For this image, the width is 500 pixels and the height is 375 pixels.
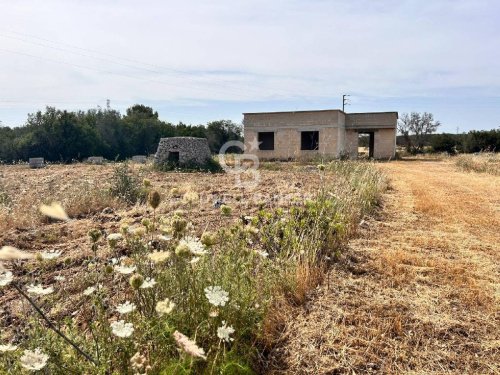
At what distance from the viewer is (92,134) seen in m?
29.8

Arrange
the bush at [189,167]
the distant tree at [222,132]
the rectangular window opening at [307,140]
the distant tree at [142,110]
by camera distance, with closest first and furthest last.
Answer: the bush at [189,167]
the rectangular window opening at [307,140]
the distant tree at [222,132]
the distant tree at [142,110]

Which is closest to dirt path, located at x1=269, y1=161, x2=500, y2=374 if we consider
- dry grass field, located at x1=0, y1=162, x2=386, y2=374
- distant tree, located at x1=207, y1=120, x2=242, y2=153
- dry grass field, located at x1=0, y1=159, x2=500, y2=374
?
dry grass field, located at x1=0, y1=159, x2=500, y2=374

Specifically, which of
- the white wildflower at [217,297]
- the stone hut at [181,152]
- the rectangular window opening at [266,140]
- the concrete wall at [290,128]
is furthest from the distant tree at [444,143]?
the white wildflower at [217,297]

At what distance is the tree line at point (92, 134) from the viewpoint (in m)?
27.8

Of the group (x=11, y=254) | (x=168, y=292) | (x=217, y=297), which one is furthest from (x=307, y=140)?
(x=11, y=254)

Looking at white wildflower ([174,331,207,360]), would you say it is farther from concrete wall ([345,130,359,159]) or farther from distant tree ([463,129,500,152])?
distant tree ([463,129,500,152])

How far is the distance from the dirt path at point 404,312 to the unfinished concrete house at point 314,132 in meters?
16.2

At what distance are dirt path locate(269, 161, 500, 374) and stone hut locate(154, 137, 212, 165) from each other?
11.1 metres

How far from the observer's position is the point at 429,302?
2684 millimetres

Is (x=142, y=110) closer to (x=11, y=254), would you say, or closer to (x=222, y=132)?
(x=222, y=132)

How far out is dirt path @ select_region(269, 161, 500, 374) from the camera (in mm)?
2105

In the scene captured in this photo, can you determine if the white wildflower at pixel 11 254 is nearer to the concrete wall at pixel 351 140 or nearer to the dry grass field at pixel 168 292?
the dry grass field at pixel 168 292

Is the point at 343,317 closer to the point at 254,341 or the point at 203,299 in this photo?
the point at 254,341

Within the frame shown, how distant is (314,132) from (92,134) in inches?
682
